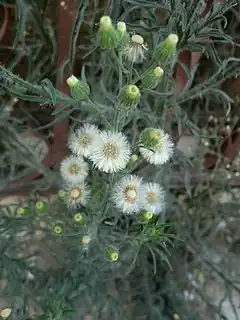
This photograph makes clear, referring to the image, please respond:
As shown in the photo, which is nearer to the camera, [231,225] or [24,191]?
[24,191]

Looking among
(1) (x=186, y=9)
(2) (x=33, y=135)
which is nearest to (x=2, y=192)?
(2) (x=33, y=135)

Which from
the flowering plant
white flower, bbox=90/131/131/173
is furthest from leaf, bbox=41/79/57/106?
white flower, bbox=90/131/131/173

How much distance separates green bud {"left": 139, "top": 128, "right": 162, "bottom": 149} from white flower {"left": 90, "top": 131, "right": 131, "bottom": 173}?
1.4 inches

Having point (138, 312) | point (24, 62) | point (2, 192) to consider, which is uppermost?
point (24, 62)

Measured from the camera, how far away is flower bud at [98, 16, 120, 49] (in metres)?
0.62

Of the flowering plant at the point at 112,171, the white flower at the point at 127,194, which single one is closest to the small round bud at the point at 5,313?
the flowering plant at the point at 112,171

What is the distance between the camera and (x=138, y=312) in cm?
113

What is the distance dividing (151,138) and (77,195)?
0.75 feet

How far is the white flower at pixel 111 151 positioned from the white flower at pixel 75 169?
0.46 ft

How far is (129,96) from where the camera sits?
0.63 metres

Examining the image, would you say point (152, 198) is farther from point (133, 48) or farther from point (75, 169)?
point (133, 48)

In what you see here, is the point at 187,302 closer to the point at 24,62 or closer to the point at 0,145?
the point at 0,145

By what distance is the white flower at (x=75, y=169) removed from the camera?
0.87m

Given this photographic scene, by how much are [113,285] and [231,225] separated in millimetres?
436
